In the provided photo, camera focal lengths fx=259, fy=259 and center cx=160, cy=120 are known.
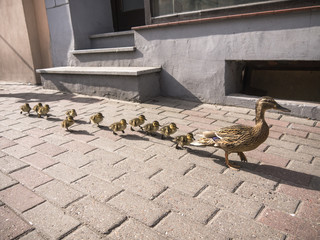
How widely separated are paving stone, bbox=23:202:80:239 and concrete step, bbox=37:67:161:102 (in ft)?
13.4

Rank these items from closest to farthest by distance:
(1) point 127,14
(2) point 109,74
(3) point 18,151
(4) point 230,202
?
(4) point 230,202 → (3) point 18,151 → (2) point 109,74 → (1) point 127,14

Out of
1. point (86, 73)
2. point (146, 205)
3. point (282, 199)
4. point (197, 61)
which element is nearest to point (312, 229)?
point (282, 199)

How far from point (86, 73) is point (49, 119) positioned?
2.03 metres

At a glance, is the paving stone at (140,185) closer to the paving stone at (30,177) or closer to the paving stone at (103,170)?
the paving stone at (103,170)

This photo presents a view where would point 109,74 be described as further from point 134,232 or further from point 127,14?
point 134,232

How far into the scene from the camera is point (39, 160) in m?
3.77

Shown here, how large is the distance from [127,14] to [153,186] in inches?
317

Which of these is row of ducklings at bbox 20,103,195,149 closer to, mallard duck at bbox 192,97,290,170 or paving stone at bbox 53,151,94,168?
mallard duck at bbox 192,97,290,170

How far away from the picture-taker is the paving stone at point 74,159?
362 cm

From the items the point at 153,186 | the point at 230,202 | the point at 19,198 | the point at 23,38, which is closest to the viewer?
the point at 230,202

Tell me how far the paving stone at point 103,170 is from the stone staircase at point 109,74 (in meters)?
3.12

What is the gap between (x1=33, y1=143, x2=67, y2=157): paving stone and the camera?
3984 millimetres

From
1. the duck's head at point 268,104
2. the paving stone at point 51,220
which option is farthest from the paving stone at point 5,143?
the duck's head at point 268,104

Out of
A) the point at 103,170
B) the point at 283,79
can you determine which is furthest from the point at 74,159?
the point at 283,79
